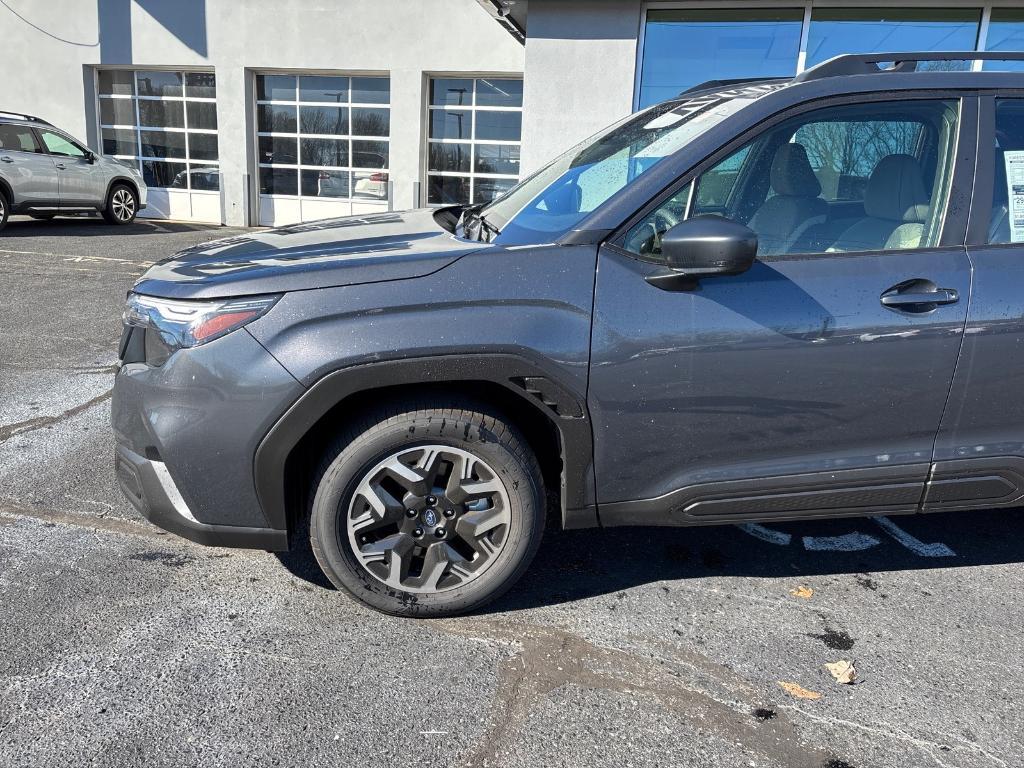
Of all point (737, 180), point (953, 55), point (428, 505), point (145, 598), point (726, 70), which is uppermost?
point (726, 70)

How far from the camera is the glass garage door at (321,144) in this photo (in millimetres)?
15367

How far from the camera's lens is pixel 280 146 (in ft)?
52.5

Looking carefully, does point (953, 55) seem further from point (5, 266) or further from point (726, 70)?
point (5, 266)

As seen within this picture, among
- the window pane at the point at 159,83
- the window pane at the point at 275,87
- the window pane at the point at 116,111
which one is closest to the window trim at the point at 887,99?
the window pane at the point at 275,87

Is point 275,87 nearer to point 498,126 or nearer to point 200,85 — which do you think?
point 200,85

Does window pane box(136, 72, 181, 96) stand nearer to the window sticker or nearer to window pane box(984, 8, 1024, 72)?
window pane box(984, 8, 1024, 72)

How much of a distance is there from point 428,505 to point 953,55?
8.19 feet

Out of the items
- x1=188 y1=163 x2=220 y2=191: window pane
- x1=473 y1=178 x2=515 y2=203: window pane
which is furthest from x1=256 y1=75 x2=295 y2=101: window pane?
x1=473 y1=178 x2=515 y2=203: window pane

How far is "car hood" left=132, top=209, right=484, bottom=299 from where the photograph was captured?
2.50 meters

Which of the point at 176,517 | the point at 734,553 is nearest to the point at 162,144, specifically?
the point at 176,517

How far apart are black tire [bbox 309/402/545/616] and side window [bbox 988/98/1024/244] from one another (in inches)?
72.0

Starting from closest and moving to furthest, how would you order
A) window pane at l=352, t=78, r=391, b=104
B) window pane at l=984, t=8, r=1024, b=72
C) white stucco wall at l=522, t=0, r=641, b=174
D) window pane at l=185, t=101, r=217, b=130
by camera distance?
window pane at l=984, t=8, r=1024, b=72, white stucco wall at l=522, t=0, r=641, b=174, window pane at l=352, t=78, r=391, b=104, window pane at l=185, t=101, r=217, b=130

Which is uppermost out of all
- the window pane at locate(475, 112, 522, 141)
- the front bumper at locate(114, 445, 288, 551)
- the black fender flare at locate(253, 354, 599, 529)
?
the window pane at locate(475, 112, 522, 141)

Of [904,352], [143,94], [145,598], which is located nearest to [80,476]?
[145,598]
